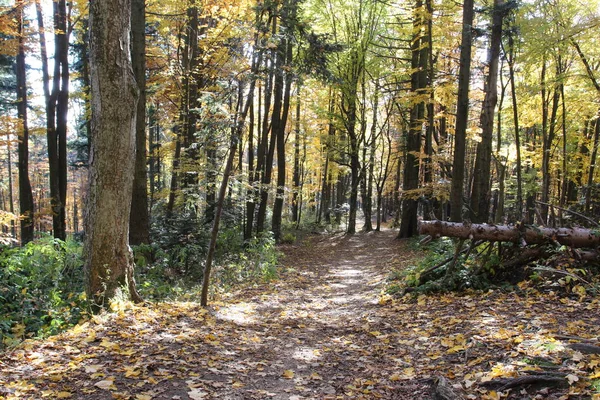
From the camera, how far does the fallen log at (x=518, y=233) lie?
6.11 m

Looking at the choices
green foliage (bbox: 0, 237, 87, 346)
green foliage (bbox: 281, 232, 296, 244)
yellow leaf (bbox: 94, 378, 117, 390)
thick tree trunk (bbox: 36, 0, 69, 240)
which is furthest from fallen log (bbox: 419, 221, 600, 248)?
thick tree trunk (bbox: 36, 0, 69, 240)

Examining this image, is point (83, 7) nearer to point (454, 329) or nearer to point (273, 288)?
point (273, 288)

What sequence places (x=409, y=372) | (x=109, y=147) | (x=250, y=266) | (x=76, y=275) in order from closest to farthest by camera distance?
(x=409, y=372) < (x=109, y=147) < (x=76, y=275) < (x=250, y=266)

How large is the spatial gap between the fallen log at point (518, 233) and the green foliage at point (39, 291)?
5697 millimetres

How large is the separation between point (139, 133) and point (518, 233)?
849 cm

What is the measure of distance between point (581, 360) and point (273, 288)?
6.66m

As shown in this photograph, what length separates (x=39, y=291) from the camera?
6.25 meters

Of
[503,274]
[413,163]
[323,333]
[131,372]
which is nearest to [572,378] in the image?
[323,333]

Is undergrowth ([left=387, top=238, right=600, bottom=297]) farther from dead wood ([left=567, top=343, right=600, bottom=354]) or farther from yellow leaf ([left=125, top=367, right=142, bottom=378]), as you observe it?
yellow leaf ([left=125, top=367, right=142, bottom=378])

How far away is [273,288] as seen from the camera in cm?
911

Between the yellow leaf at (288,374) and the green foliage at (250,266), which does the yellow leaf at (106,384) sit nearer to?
the yellow leaf at (288,374)

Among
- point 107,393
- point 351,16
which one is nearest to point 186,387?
point 107,393

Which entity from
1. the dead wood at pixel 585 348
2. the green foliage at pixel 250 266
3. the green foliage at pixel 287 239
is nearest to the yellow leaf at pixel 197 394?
the dead wood at pixel 585 348

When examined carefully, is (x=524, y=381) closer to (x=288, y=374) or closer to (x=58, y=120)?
(x=288, y=374)
